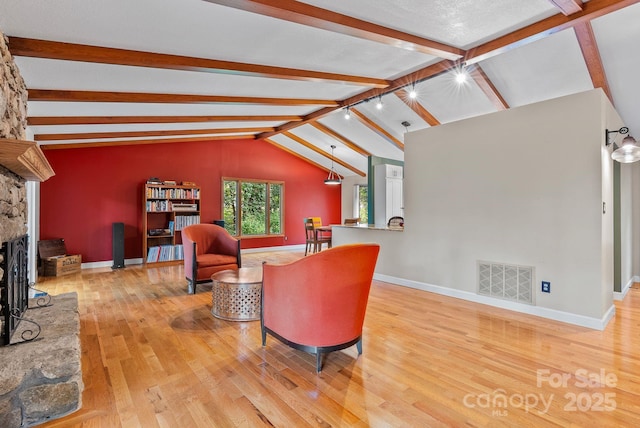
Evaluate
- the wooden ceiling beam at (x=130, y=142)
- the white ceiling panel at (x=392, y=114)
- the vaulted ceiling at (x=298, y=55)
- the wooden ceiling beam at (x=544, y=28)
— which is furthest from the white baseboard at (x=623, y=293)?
Answer: the wooden ceiling beam at (x=130, y=142)

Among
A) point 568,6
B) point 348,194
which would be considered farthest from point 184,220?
point 568,6

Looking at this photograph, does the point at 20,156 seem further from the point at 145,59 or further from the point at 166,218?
the point at 166,218

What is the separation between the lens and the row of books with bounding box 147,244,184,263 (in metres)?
6.56

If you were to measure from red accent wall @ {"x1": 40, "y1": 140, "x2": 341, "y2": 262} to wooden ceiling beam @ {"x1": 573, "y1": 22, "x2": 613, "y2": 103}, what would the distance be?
278 inches

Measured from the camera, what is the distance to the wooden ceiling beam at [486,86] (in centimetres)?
414

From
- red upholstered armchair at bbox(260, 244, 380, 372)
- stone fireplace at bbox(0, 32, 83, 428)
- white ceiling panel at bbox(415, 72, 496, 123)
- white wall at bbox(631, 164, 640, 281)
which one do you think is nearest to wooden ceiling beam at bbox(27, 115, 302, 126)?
stone fireplace at bbox(0, 32, 83, 428)

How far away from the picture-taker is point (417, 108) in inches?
218

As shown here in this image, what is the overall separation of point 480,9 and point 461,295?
10.5ft

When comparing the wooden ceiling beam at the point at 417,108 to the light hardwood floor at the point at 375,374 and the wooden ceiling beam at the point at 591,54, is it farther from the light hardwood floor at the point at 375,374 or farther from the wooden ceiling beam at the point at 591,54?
the light hardwood floor at the point at 375,374

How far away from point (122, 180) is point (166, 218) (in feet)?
3.78

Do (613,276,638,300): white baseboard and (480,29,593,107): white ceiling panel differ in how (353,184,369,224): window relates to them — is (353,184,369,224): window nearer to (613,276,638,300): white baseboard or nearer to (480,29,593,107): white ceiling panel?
(480,29,593,107): white ceiling panel

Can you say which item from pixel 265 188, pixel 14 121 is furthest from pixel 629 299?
pixel 265 188

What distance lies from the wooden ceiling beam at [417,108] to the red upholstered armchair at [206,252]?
353 cm

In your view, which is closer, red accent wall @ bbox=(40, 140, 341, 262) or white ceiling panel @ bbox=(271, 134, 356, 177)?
red accent wall @ bbox=(40, 140, 341, 262)
